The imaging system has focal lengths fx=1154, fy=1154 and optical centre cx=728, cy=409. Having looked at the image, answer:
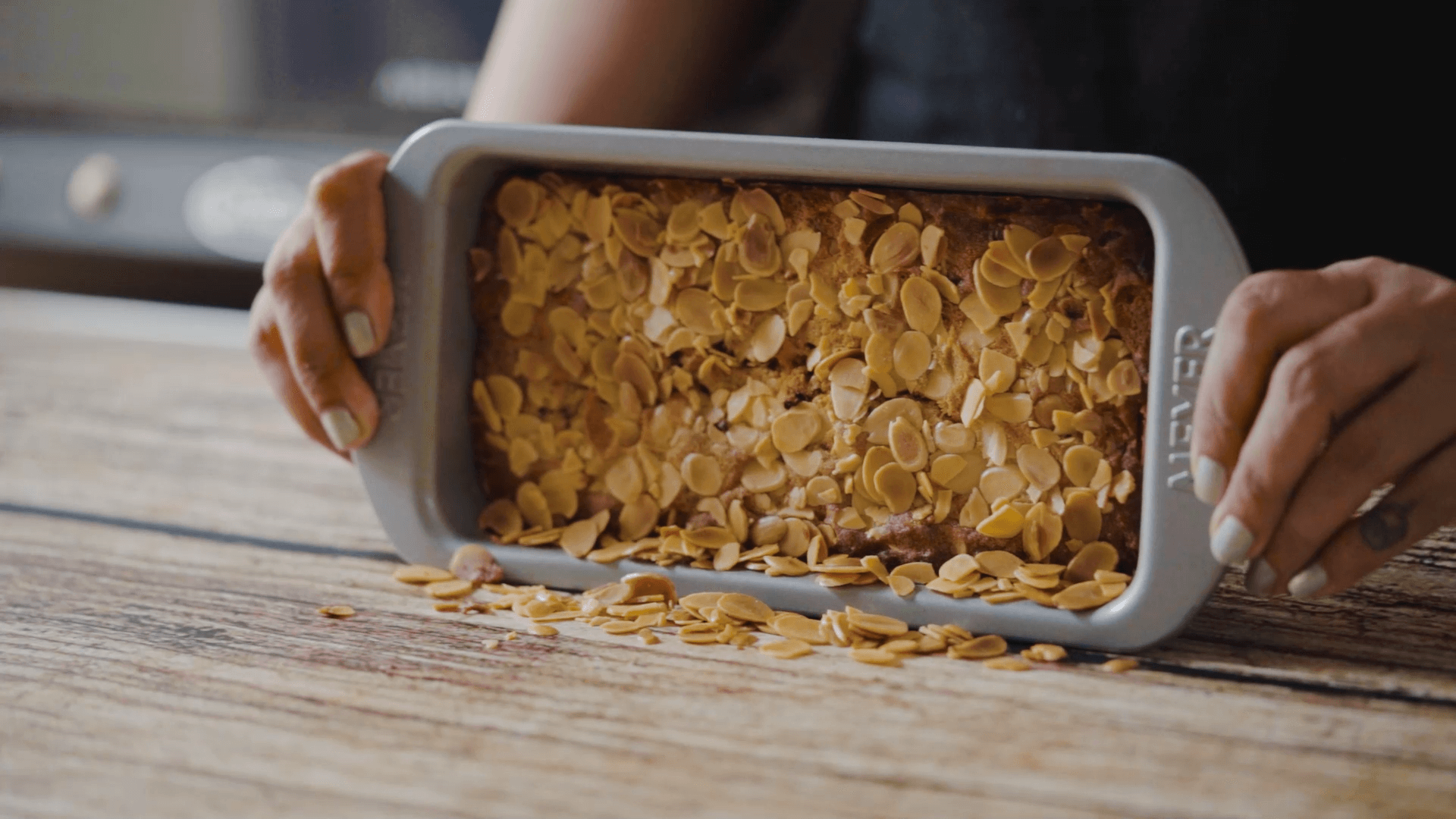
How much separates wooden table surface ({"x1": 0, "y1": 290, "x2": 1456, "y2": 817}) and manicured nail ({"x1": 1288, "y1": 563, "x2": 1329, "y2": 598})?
0.11ft

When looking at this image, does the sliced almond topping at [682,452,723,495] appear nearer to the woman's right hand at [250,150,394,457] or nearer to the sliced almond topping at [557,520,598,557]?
the sliced almond topping at [557,520,598,557]

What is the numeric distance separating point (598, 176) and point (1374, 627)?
1.45 feet

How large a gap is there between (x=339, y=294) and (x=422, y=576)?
0.51 ft

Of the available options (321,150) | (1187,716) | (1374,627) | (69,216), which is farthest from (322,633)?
(69,216)

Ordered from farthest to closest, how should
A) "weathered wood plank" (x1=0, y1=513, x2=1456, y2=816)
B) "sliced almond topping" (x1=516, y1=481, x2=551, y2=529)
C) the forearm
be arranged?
the forearm < "sliced almond topping" (x1=516, y1=481, x2=551, y2=529) < "weathered wood plank" (x1=0, y1=513, x2=1456, y2=816)

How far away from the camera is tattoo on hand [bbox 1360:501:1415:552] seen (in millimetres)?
497

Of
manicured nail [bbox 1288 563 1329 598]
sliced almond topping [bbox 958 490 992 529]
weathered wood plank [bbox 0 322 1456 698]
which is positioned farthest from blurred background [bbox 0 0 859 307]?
manicured nail [bbox 1288 563 1329 598]

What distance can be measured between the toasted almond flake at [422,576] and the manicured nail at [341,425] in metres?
0.07

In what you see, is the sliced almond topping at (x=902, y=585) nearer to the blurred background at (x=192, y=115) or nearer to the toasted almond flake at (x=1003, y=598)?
the toasted almond flake at (x=1003, y=598)

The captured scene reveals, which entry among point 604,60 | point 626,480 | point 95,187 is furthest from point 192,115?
point 626,480

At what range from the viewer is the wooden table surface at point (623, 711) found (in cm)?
41

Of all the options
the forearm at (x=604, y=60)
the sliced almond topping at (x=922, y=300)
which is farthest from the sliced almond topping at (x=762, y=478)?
the forearm at (x=604, y=60)

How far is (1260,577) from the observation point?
502 mm

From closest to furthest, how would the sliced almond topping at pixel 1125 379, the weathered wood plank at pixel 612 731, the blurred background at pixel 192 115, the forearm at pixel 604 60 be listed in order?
1. the weathered wood plank at pixel 612 731
2. the sliced almond topping at pixel 1125 379
3. the forearm at pixel 604 60
4. the blurred background at pixel 192 115
